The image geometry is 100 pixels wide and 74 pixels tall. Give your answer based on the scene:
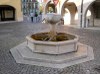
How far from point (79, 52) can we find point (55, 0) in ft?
56.5

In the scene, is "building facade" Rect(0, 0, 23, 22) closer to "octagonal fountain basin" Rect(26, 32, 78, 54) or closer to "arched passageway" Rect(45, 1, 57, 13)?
"arched passageway" Rect(45, 1, 57, 13)

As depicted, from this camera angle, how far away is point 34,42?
34.3ft

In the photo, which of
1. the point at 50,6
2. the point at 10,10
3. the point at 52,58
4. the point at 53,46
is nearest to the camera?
the point at 52,58

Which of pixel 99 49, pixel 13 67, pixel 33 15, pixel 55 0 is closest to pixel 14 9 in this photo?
pixel 33 15

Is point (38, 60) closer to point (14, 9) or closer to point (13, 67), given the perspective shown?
point (13, 67)

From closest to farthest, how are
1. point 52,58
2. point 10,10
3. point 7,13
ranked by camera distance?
point 52,58
point 7,13
point 10,10

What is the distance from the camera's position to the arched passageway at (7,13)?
30253 millimetres

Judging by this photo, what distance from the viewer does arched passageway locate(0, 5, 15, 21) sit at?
3025 cm

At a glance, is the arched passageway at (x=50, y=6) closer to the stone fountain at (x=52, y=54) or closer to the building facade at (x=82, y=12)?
the building facade at (x=82, y=12)

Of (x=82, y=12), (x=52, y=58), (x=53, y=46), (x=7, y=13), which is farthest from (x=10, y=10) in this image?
(x=52, y=58)

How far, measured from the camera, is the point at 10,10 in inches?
1232

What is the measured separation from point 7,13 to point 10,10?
0.67 m

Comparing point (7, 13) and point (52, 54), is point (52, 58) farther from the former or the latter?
point (7, 13)

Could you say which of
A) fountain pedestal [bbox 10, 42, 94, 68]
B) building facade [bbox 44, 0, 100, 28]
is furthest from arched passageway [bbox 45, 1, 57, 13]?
fountain pedestal [bbox 10, 42, 94, 68]
